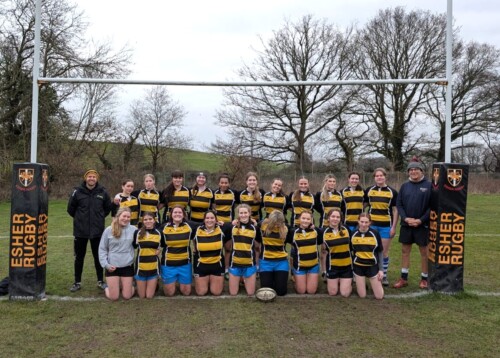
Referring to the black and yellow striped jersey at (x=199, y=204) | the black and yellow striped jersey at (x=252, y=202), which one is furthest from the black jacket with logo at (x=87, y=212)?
the black and yellow striped jersey at (x=252, y=202)

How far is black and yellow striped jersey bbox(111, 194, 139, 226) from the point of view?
576cm

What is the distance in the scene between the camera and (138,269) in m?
5.07

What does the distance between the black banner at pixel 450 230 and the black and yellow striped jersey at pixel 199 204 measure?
120 inches

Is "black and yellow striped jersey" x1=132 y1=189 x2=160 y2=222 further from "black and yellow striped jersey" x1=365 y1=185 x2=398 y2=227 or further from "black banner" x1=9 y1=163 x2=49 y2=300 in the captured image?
"black and yellow striped jersey" x1=365 y1=185 x2=398 y2=227

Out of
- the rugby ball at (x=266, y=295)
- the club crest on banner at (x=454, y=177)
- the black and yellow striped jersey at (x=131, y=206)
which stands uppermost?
the club crest on banner at (x=454, y=177)

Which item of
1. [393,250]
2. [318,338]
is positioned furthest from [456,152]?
[318,338]

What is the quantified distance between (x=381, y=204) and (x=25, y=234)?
4.49 m

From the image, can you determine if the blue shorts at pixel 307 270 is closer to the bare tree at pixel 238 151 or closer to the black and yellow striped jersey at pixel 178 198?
the black and yellow striped jersey at pixel 178 198

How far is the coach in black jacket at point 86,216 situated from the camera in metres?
5.38

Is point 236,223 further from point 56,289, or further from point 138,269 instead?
point 56,289

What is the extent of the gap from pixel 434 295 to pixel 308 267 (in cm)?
155

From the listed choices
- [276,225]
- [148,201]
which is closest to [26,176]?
[148,201]

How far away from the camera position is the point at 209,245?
17.2 feet

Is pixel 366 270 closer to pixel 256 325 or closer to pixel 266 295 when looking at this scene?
pixel 266 295
